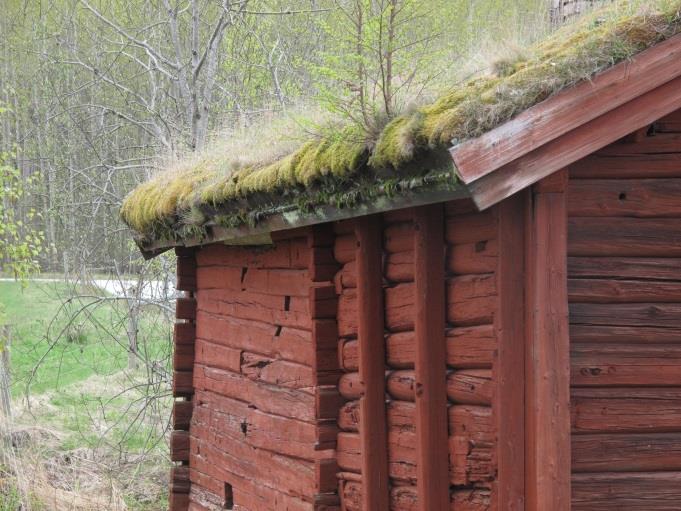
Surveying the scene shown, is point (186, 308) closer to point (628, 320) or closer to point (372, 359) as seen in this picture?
point (372, 359)

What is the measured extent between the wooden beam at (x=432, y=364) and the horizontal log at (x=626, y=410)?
642 mm

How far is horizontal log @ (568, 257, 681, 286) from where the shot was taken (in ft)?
13.1

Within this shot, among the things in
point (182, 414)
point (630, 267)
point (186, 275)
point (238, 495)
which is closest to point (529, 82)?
point (630, 267)

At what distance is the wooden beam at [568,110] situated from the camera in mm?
3424

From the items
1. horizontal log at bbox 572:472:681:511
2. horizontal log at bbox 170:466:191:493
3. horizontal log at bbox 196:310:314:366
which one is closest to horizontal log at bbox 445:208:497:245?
horizontal log at bbox 572:472:681:511

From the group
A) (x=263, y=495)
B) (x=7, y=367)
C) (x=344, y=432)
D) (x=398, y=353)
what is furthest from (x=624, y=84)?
(x=7, y=367)

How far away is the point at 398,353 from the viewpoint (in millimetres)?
4758

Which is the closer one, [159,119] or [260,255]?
[260,255]

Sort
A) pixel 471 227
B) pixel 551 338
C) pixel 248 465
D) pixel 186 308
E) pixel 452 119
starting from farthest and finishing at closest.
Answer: pixel 186 308
pixel 248 465
pixel 471 227
pixel 551 338
pixel 452 119

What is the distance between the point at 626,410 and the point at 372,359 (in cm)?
131

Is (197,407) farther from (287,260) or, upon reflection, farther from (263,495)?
(287,260)

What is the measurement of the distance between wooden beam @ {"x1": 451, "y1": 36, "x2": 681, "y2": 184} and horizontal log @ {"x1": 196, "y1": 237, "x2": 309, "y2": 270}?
2.24m

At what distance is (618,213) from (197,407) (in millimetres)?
4435

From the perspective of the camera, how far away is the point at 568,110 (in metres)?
3.53
